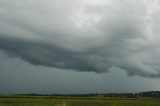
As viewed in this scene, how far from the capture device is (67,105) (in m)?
59.4

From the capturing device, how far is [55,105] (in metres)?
50.3

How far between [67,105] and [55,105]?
9344 mm

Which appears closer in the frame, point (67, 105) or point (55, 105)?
point (55, 105)
